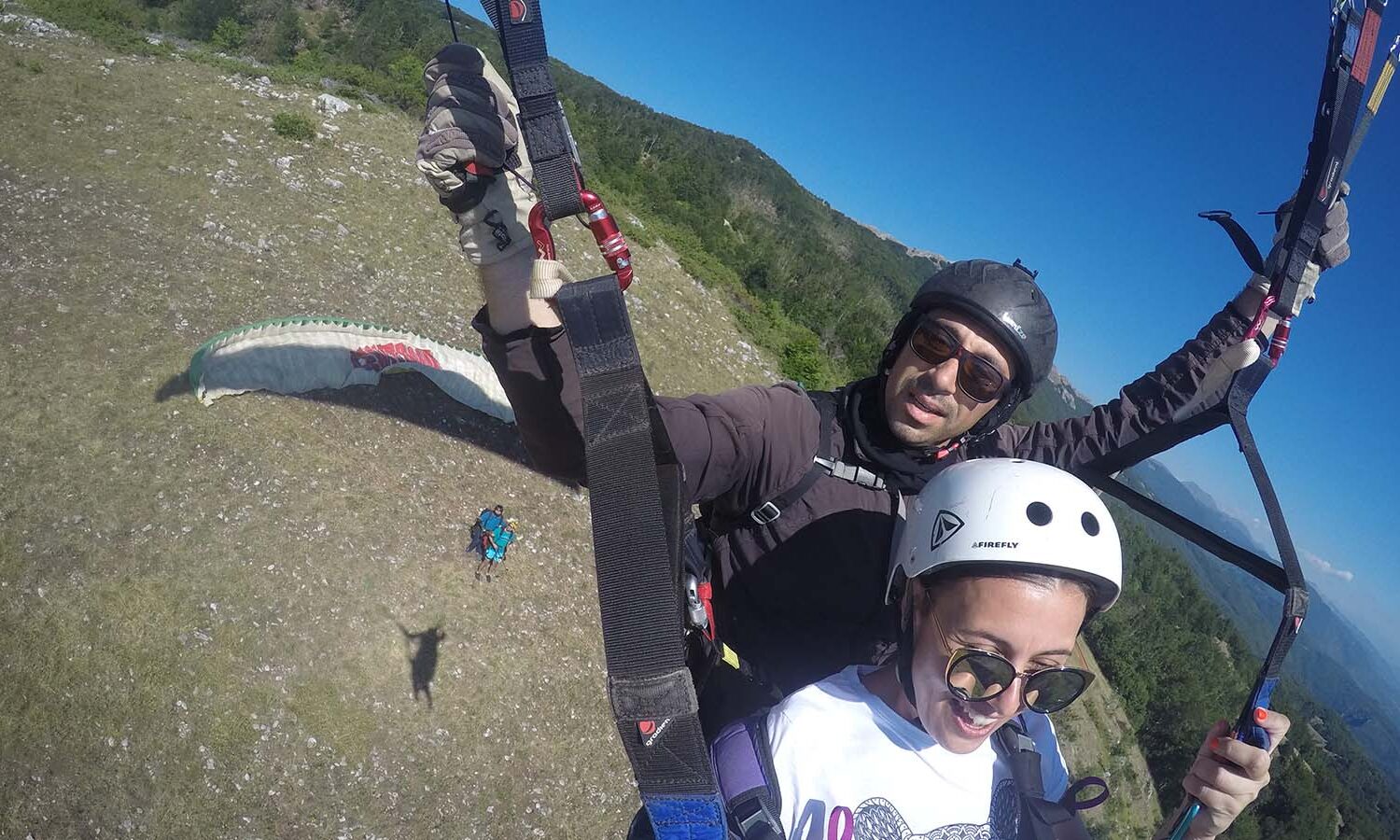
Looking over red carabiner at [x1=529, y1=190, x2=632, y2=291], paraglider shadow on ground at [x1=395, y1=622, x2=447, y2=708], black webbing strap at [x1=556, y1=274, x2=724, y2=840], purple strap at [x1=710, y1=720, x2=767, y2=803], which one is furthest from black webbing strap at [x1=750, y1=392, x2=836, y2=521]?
paraglider shadow on ground at [x1=395, y1=622, x2=447, y2=708]

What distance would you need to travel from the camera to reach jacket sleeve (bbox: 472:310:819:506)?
195 cm

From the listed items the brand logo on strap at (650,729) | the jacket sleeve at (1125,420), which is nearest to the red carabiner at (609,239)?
the brand logo on strap at (650,729)

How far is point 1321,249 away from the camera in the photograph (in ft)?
10.2

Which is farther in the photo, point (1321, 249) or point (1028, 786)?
point (1321, 249)

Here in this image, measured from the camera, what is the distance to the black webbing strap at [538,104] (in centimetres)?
138

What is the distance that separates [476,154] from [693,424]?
1.10m

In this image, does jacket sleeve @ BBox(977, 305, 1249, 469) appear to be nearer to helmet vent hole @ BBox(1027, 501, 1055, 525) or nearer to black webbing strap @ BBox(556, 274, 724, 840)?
helmet vent hole @ BBox(1027, 501, 1055, 525)

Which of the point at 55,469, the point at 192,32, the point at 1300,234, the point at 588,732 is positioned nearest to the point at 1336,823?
the point at 588,732

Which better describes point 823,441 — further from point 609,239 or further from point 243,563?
point 243,563

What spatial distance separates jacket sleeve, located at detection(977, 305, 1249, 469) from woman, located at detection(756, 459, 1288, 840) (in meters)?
1.49

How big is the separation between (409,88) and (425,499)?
19.2 metres

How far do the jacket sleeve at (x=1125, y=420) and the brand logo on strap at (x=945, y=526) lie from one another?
147cm

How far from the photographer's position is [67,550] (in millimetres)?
7141

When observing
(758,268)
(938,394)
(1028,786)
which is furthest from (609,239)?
(758,268)
